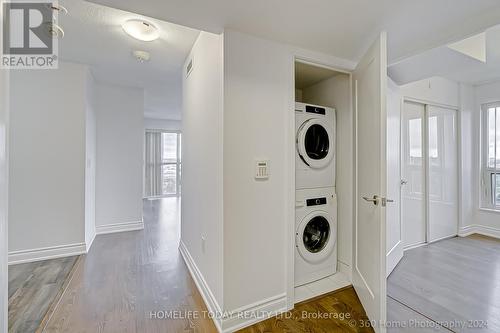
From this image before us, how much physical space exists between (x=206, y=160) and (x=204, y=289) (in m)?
1.12

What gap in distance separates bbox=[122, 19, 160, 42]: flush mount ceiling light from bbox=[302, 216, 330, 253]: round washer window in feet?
7.62

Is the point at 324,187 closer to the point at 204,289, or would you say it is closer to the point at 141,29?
the point at 204,289

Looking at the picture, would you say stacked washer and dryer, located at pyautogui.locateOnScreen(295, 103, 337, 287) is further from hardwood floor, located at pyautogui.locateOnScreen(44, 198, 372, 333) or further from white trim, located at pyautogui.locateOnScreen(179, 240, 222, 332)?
white trim, located at pyautogui.locateOnScreen(179, 240, 222, 332)

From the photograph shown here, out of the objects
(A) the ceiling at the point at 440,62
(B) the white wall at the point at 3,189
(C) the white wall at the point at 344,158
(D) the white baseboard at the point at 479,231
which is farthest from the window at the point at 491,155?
(B) the white wall at the point at 3,189

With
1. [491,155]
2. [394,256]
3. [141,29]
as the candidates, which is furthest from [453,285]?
[141,29]

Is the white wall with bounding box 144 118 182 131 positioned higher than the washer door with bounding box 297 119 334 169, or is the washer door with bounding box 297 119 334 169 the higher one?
the white wall with bounding box 144 118 182 131

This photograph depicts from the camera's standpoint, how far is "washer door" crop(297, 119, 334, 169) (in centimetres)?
205

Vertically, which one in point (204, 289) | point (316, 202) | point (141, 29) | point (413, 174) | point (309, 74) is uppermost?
point (141, 29)

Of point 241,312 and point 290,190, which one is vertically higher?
point 290,190

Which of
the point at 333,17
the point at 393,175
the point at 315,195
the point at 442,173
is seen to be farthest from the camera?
the point at 442,173

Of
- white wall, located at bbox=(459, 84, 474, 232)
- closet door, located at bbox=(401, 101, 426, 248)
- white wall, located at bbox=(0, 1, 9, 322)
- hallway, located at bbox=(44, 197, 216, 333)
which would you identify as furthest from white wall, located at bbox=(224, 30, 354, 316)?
white wall, located at bbox=(459, 84, 474, 232)

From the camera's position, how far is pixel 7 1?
3.67 feet

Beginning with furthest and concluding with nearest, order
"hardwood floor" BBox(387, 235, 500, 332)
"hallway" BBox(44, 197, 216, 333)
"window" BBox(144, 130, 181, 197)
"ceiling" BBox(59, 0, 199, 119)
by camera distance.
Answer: "window" BBox(144, 130, 181, 197), "ceiling" BBox(59, 0, 199, 119), "hardwood floor" BBox(387, 235, 500, 332), "hallway" BBox(44, 197, 216, 333)

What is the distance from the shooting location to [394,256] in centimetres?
260
